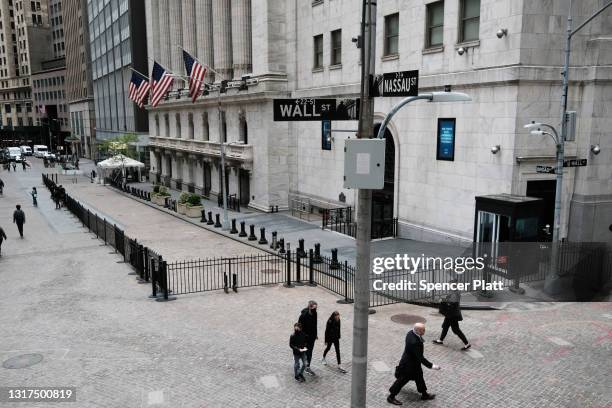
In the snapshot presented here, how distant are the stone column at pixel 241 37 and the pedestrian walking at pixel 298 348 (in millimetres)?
30038

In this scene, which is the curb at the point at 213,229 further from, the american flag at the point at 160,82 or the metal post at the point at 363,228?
the metal post at the point at 363,228

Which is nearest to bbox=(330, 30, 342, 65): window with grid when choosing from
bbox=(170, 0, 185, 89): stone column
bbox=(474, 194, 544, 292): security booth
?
bbox=(474, 194, 544, 292): security booth

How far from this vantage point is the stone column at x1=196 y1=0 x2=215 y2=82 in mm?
41969

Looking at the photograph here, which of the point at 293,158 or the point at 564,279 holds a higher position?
the point at 293,158

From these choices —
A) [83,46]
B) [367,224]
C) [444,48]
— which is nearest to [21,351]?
[367,224]

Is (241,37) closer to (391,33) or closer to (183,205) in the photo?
(183,205)

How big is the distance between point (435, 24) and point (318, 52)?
9960mm

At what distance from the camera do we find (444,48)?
67.8 ft

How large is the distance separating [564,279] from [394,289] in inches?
207

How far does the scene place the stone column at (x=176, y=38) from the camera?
48250mm

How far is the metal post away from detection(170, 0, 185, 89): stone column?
45.5 m

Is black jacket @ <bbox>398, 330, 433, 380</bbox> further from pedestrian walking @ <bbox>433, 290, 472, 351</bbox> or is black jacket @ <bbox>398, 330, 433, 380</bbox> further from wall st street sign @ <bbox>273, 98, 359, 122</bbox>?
wall st street sign @ <bbox>273, 98, 359, 122</bbox>

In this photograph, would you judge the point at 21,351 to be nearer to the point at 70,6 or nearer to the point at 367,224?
the point at 367,224

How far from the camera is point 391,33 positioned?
950 inches
